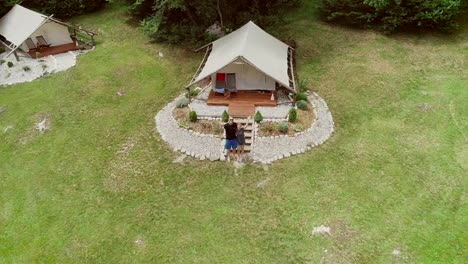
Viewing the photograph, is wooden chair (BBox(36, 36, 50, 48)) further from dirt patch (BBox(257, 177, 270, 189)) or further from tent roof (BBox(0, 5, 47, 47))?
dirt patch (BBox(257, 177, 270, 189))

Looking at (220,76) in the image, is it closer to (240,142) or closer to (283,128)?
(283,128)

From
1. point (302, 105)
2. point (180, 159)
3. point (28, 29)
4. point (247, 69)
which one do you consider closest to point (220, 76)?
point (247, 69)

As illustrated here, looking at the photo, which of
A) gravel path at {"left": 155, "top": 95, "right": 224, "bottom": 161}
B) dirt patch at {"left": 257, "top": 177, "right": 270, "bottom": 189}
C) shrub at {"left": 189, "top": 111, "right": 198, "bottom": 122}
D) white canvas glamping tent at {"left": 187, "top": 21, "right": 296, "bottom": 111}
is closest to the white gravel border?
gravel path at {"left": 155, "top": 95, "right": 224, "bottom": 161}

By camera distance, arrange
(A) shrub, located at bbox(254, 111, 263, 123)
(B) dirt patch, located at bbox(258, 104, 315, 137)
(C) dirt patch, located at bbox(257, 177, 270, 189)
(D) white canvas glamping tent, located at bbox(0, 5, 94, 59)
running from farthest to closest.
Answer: (D) white canvas glamping tent, located at bbox(0, 5, 94, 59), (A) shrub, located at bbox(254, 111, 263, 123), (B) dirt patch, located at bbox(258, 104, 315, 137), (C) dirt patch, located at bbox(257, 177, 270, 189)

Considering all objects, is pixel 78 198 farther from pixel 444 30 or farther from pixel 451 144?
pixel 444 30

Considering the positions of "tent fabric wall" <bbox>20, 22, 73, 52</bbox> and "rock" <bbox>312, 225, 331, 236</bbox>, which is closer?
"rock" <bbox>312, 225, 331, 236</bbox>

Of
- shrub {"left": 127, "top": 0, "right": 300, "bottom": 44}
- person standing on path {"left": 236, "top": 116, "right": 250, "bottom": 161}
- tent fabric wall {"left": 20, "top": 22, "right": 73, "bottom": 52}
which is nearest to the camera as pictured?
person standing on path {"left": 236, "top": 116, "right": 250, "bottom": 161}
